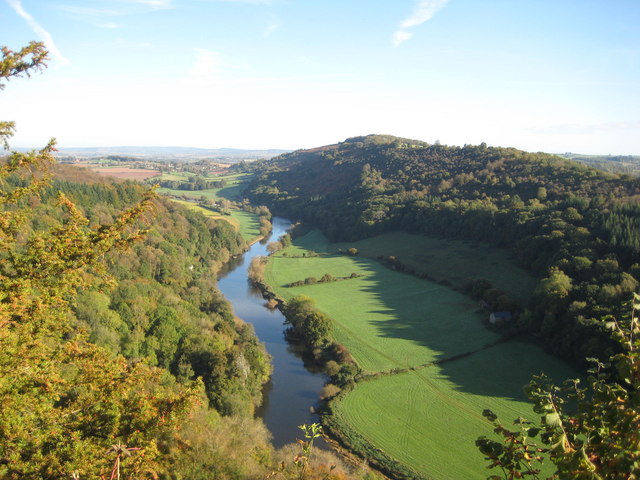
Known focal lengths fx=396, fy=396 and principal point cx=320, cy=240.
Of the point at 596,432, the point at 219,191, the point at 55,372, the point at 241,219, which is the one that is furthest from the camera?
the point at 219,191

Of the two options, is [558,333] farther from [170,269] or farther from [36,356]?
[170,269]

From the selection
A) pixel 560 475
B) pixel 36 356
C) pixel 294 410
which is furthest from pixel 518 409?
pixel 36 356

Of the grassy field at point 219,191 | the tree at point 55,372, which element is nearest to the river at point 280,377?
the tree at point 55,372

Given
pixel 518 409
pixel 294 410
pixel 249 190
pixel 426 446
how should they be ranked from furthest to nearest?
pixel 249 190, pixel 294 410, pixel 518 409, pixel 426 446

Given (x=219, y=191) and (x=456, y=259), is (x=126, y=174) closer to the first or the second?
(x=219, y=191)

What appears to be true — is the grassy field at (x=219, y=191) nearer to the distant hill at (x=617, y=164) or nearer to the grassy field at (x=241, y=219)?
the grassy field at (x=241, y=219)

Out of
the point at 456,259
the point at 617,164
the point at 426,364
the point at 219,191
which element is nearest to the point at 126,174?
the point at 219,191

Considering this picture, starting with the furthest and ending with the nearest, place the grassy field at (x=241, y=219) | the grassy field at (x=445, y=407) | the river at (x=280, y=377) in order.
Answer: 1. the grassy field at (x=241, y=219)
2. the river at (x=280, y=377)
3. the grassy field at (x=445, y=407)
